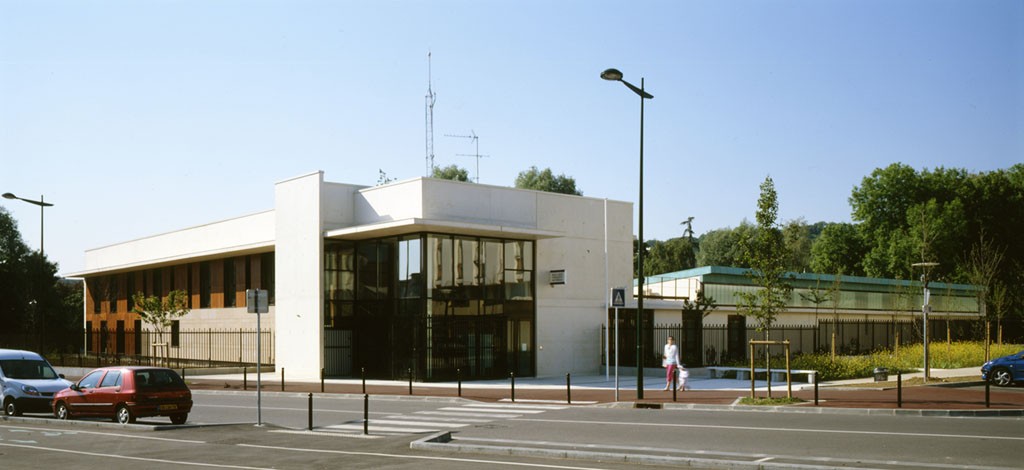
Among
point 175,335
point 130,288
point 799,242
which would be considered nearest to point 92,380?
point 175,335

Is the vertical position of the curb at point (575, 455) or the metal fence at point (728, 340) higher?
the curb at point (575, 455)

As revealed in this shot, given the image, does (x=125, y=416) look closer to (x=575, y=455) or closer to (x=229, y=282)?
(x=575, y=455)

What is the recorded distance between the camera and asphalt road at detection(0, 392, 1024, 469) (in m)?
13.9

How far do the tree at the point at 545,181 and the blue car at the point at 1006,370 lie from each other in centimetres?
6057

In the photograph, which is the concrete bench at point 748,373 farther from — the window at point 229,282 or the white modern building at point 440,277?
the window at point 229,282

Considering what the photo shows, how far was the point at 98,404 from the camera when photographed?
21.1 meters

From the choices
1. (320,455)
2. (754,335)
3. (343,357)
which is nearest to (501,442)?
(320,455)

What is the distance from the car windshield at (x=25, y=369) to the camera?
79.4 feet

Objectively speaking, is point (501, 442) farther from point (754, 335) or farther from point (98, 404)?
point (754, 335)

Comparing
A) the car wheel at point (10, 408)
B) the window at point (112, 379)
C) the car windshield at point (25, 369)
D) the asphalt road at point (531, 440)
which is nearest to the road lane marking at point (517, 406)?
the asphalt road at point (531, 440)

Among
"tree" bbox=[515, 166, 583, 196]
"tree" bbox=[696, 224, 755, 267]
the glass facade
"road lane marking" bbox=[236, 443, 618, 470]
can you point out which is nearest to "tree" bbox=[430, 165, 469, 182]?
"tree" bbox=[515, 166, 583, 196]

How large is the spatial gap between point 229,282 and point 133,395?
94.5 feet

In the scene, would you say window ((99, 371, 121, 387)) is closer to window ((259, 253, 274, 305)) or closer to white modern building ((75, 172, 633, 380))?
white modern building ((75, 172, 633, 380))

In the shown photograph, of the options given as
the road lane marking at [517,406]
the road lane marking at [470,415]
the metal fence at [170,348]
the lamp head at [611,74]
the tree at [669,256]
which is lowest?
the metal fence at [170,348]
